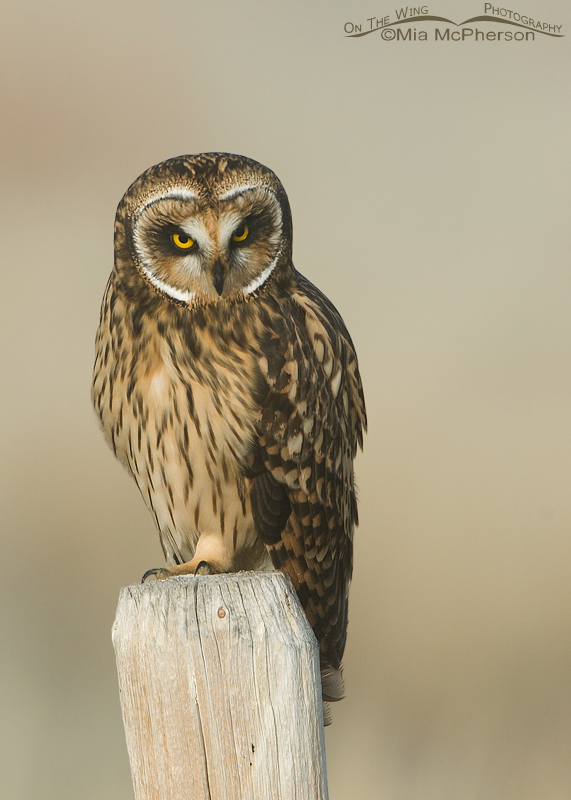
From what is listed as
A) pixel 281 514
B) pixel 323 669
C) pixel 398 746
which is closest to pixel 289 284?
pixel 281 514

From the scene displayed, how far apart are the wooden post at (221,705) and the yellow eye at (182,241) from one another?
1049mm

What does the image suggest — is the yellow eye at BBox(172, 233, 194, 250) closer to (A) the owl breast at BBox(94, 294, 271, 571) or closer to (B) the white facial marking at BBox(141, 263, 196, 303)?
(B) the white facial marking at BBox(141, 263, 196, 303)

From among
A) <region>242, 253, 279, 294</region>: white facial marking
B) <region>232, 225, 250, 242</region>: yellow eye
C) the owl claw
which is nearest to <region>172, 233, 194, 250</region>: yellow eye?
<region>232, 225, 250, 242</region>: yellow eye

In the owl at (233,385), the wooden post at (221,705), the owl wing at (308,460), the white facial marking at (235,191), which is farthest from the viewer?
the owl wing at (308,460)

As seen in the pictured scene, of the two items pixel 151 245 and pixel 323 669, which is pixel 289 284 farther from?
pixel 323 669

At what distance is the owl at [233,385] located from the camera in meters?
2.25

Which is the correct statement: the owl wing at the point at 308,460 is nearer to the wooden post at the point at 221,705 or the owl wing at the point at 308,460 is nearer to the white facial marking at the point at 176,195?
the white facial marking at the point at 176,195

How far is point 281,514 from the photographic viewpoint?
248cm

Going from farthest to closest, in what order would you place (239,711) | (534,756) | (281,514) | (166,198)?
(534,756)
(281,514)
(166,198)
(239,711)

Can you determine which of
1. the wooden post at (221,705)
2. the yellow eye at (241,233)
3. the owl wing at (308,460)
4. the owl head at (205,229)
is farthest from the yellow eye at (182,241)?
the wooden post at (221,705)

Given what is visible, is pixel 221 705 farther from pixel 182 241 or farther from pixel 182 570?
pixel 182 241

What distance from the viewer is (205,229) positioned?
2139 mm

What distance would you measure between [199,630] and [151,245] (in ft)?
3.88

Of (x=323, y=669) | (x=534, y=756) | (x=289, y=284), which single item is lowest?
(x=534, y=756)
